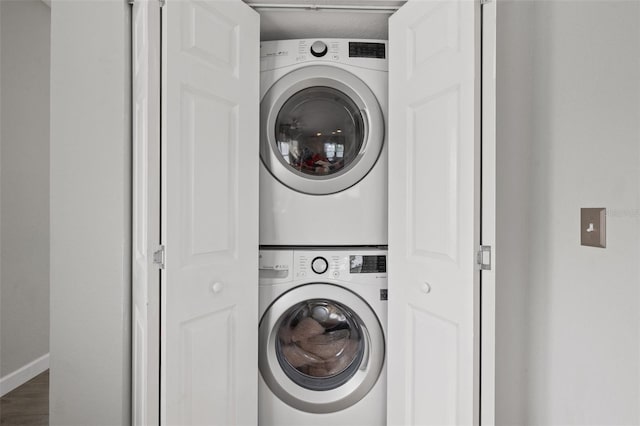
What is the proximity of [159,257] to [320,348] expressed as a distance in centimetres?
80

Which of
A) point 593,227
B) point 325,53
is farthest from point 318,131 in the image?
point 593,227

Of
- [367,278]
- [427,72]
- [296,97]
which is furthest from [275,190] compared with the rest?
[427,72]

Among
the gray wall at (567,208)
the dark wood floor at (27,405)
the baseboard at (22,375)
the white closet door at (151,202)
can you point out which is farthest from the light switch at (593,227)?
the baseboard at (22,375)

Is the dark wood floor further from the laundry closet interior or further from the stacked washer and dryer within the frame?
the stacked washer and dryer

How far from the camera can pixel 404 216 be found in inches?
54.7

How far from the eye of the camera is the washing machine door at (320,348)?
1566 mm

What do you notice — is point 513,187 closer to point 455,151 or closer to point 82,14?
point 455,151

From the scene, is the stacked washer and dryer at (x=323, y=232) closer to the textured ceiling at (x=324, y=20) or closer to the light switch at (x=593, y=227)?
the textured ceiling at (x=324, y=20)

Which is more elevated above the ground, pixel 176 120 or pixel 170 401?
pixel 176 120

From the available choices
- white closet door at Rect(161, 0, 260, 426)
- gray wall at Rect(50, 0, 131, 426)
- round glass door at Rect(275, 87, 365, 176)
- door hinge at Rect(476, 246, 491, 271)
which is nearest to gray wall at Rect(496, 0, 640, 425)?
door hinge at Rect(476, 246, 491, 271)

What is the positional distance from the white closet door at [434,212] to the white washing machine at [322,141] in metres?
0.17

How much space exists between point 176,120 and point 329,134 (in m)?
0.67

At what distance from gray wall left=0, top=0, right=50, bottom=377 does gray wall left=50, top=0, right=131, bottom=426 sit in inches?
45.6

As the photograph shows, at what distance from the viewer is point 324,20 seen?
1.63 metres
